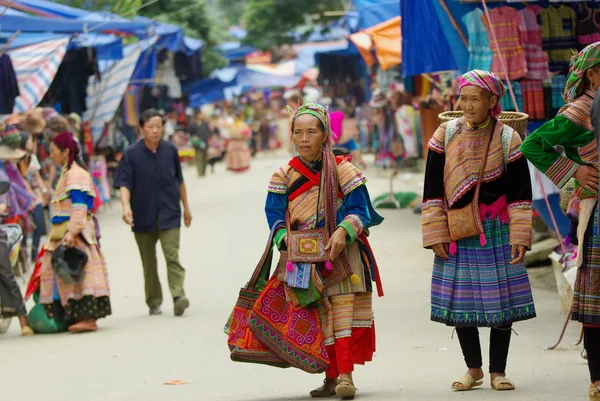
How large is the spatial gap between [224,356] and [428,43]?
15.5ft

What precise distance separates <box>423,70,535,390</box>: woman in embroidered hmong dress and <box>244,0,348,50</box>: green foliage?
36986 mm

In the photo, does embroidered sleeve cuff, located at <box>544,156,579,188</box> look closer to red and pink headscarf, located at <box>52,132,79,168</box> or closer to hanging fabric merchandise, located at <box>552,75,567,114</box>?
hanging fabric merchandise, located at <box>552,75,567,114</box>

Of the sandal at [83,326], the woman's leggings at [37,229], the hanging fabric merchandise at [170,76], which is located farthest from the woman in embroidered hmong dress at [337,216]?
the hanging fabric merchandise at [170,76]

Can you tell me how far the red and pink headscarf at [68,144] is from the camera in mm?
9211

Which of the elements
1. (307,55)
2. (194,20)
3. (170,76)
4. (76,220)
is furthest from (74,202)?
(307,55)

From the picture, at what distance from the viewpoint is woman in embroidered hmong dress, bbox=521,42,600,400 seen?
206 inches

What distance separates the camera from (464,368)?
7.05m

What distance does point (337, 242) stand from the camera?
5949mm

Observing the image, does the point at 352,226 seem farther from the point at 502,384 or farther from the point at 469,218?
the point at 502,384

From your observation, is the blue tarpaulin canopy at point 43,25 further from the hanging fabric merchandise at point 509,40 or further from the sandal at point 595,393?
the sandal at point 595,393

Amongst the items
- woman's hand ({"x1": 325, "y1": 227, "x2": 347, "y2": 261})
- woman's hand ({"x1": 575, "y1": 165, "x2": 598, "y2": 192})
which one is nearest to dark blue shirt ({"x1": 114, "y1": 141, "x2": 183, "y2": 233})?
woman's hand ({"x1": 325, "y1": 227, "x2": 347, "y2": 261})

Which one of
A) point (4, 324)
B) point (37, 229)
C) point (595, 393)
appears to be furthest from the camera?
point (37, 229)

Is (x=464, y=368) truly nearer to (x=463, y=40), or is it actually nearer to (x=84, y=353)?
(x=84, y=353)

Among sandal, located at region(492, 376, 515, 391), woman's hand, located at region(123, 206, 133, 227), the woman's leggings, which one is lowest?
the woman's leggings
